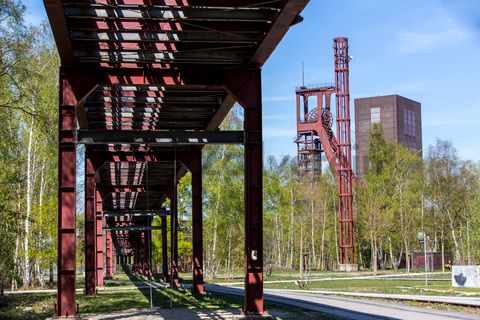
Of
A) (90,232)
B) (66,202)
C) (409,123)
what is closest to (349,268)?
(90,232)

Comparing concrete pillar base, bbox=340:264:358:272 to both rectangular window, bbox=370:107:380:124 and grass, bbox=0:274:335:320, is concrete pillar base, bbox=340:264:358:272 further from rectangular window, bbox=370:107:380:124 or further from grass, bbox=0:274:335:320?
rectangular window, bbox=370:107:380:124

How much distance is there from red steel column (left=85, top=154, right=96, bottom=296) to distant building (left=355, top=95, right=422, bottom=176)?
329ft

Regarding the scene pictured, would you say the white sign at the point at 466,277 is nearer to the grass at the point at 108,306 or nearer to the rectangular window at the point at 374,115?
the grass at the point at 108,306

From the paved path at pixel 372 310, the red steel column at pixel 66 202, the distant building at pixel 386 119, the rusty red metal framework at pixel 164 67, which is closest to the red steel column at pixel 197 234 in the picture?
the rusty red metal framework at pixel 164 67

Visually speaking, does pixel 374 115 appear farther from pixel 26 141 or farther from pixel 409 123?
pixel 26 141

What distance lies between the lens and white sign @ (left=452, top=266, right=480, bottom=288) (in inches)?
1199

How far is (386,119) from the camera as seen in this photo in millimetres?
128625

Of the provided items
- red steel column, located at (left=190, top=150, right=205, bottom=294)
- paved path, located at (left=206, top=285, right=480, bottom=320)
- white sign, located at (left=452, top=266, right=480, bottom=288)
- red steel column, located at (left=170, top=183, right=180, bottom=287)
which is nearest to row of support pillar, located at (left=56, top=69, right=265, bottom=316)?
paved path, located at (left=206, top=285, right=480, bottom=320)

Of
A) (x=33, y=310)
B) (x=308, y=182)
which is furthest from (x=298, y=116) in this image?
(x=33, y=310)

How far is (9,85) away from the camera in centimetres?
2636

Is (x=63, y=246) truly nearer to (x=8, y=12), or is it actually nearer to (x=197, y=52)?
(x=197, y=52)

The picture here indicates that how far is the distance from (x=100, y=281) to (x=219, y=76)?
22.7m

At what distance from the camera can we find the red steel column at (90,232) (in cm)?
2847

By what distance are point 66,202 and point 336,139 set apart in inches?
2247
